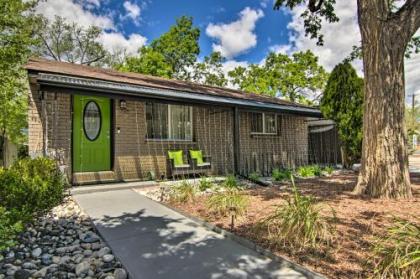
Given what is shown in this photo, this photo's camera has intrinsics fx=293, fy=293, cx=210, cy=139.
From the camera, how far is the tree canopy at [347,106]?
12.5 m

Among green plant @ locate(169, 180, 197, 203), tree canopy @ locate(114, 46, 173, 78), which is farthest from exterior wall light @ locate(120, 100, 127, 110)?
tree canopy @ locate(114, 46, 173, 78)

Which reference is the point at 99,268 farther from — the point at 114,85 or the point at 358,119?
the point at 358,119

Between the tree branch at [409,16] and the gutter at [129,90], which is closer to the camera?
the tree branch at [409,16]

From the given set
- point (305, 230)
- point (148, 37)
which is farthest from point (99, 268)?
point (148, 37)

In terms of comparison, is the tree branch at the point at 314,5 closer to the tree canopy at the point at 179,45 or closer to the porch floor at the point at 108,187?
the porch floor at the point at 108,187

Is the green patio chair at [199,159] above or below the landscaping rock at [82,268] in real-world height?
above

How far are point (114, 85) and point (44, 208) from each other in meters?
3.75

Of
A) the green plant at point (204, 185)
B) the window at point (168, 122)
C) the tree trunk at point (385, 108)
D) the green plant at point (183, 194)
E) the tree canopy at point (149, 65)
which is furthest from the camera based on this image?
the tree canopy at point (149, 65)

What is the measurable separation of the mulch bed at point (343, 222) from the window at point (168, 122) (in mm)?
3786

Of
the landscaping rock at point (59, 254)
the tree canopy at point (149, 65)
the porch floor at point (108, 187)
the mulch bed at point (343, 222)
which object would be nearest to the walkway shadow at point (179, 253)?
the landscaping rock at point (59, 254)

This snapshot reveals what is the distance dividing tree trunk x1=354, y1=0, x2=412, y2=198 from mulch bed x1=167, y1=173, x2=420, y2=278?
433 mm

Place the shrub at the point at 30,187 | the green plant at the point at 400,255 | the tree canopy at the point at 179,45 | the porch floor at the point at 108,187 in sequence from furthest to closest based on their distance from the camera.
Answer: the tree canopy at the point at 179,45 → the porch floor at the point at 108,187 → the shrub at the point at 30,187 → the green plant at the point at 400,255

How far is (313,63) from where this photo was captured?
2667 cm

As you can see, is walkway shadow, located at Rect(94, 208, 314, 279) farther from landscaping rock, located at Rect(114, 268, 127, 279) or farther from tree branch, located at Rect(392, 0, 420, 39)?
tree branch, located at Rect(392, 0, 420, 39)
